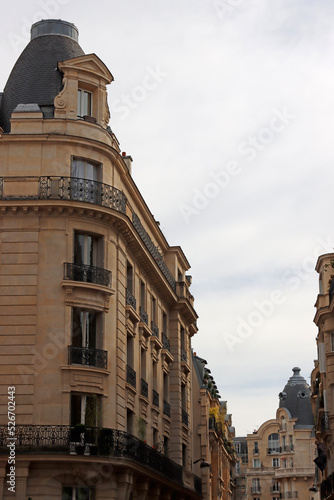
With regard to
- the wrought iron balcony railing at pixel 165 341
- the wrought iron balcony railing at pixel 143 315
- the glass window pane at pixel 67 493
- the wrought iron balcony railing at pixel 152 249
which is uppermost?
the wrought iron balcony railing at pixel 152 249

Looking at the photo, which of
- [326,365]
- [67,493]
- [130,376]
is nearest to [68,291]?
[130,376]

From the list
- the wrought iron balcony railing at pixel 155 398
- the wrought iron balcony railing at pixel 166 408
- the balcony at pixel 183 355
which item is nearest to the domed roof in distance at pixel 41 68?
the wrought iron balcony railing at pixel 155 398

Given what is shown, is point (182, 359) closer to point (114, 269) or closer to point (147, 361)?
point (147, 361)

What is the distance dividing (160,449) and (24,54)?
17785mm

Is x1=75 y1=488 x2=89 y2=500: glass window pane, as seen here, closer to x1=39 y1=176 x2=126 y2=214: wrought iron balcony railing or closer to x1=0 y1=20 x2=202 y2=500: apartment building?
x1=0 y1=20 x2=202 y2=500: apartment building

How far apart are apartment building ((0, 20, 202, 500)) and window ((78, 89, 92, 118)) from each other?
0.05 meters

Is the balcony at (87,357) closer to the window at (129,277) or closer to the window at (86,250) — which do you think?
the window at (86,250)

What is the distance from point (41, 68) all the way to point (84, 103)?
2.49 meters

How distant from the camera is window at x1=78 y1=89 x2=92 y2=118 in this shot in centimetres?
3256

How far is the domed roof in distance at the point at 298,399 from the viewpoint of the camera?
11175cm

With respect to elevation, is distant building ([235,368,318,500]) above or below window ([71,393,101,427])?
above

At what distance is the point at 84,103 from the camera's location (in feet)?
107

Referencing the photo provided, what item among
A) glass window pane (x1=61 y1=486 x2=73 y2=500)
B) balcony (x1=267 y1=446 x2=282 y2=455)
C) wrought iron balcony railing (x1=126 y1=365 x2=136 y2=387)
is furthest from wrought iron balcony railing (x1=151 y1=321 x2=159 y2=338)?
balcony (x1=267 y1=446 x2=282 y2=455)

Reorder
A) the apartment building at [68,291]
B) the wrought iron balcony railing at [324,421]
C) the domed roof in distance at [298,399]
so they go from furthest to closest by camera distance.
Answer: the domed roof in distance at [298,399] < the wrought iron balcony railing at [324,421] < the apartment building at [68,291]
